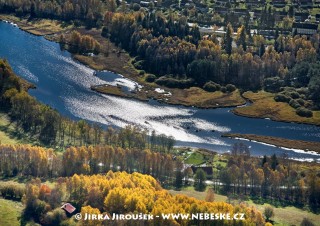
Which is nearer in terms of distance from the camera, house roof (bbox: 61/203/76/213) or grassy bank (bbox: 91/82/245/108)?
house roof (bbox: 61/203/76/213)

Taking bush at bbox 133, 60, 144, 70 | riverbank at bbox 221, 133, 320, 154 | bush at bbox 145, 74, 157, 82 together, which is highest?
bush at bbox 133, 60, 144, 70

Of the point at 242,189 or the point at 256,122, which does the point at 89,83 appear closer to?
the point at 256,122

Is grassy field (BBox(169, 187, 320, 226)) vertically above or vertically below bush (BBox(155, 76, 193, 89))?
below

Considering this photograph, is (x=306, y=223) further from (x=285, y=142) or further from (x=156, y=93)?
(x=156, y=93)

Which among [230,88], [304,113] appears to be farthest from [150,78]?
[304,113]

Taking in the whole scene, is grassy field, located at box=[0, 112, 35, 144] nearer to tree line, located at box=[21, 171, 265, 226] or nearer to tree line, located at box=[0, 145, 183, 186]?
tree line, located at box=[0, 145, 183, 186]

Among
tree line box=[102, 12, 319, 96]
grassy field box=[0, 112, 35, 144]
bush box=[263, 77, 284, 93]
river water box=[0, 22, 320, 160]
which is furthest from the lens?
tree line box=[102, 12, 319, 96]

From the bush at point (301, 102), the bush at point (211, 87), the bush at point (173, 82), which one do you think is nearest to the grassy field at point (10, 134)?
the bush at point (173, 82)

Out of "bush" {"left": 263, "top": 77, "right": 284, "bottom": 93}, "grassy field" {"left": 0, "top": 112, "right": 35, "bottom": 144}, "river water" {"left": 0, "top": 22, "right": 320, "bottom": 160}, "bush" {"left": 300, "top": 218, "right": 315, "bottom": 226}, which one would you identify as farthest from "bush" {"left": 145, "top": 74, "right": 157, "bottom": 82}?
"bush" {"left": 300, "top": 218, "right": 315, "bottom": 226}

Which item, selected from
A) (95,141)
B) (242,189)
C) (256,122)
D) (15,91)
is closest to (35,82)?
(15,91)
